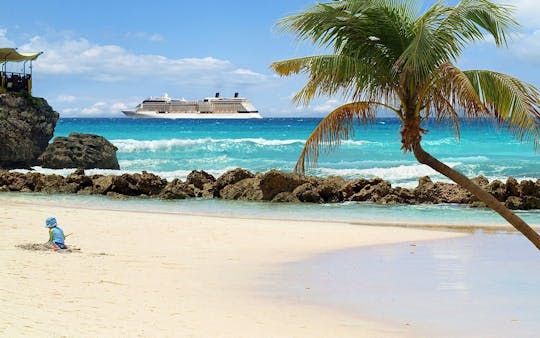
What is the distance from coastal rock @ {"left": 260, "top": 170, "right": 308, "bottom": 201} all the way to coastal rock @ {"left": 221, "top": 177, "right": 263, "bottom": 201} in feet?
0.81

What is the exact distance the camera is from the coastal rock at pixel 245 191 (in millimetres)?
21648

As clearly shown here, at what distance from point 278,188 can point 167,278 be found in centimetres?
1203

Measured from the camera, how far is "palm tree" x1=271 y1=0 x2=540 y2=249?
686cm

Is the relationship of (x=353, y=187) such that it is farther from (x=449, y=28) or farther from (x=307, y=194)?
(x=449, y=28)

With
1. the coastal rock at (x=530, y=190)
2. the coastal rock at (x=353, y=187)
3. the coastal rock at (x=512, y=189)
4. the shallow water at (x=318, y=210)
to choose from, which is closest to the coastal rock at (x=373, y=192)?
the coastal rock at (x=353, y=187)

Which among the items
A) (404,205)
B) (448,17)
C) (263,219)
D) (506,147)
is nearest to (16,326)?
(448,17)

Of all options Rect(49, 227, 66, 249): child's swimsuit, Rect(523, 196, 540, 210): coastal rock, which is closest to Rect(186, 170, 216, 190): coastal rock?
Rect(523, 196, 540, 210): coastal rock

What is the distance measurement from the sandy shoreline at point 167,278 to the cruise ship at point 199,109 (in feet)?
366

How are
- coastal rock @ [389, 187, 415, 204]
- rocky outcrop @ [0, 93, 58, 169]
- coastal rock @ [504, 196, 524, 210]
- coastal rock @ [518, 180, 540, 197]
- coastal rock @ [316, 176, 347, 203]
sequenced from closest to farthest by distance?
1. coastal rock @ [504, 196, 524, 210]
2. coastal rock @ [518, 180, 540, 197]
3. coastal rock @ [389, 187, 415, 204]
4. coastal rock @ [316, 176, 347, 203]
5. rocky outcrop @ [0, 93, 58, 169]

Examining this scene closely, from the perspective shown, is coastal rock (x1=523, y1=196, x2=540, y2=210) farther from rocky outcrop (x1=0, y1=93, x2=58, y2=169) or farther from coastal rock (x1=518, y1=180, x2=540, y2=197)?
rocky outcrop (x1=0, y1=93, x2=58, y2=169)

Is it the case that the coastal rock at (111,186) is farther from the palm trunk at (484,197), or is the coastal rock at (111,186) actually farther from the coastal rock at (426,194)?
the palm trunk at (484,197)

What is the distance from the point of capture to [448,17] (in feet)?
23.9

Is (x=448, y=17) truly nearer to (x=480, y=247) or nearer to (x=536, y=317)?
(x=536, y=317)

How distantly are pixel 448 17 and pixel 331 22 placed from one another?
1.16m
